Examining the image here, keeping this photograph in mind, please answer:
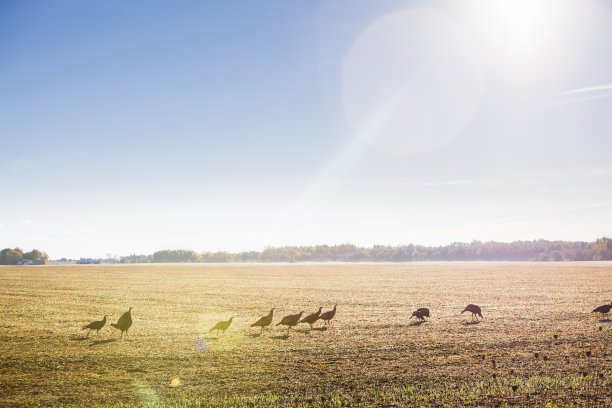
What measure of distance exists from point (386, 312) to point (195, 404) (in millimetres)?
17948

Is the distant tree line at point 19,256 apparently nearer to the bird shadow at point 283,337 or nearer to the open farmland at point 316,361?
the open farmland at point 316,361

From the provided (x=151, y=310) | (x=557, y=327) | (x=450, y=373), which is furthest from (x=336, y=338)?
(x=151, y=310)

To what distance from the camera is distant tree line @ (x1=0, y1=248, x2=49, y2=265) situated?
17888cm

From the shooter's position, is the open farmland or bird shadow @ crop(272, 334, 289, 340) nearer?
the open farmland

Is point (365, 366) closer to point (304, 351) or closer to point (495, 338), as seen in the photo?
point (304, 351)

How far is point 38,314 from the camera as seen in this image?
1013 inches

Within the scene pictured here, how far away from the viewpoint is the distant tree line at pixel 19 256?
178875 mm

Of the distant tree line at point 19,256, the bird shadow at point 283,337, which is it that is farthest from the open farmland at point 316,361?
the distant tree line at point 19,256

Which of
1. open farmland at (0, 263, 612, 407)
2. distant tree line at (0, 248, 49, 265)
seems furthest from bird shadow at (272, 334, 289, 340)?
distant tree line at (0, 248, 49, 265)

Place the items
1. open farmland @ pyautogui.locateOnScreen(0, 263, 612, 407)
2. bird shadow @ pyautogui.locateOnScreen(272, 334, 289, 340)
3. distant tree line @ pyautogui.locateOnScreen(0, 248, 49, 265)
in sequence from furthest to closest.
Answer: distant tree line @ pyautogui.locateOnScreen(0, 248, 49, 265) < bird shadow @ pyautogui.locateOnScreen(272, 334, 289, 340) < open farmland @ pyautogui.locateOnScreen(0, 263, 612, 407)

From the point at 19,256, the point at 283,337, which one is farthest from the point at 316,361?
the point at 19,256

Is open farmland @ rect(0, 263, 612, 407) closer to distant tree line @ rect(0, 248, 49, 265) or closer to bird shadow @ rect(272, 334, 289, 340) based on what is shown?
bird shadow @ rect(272, 334, 289, 340)

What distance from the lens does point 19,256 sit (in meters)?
183

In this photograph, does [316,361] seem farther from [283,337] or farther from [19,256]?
[19,256]
